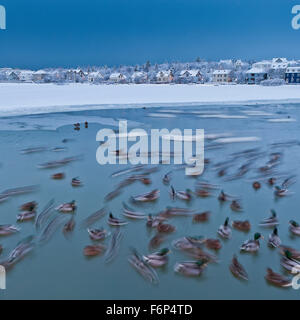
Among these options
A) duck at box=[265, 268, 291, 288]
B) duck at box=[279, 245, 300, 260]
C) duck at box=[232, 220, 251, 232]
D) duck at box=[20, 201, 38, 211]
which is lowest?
duck at box=[265, 268, 291, 288]

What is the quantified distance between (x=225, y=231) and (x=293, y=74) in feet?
259

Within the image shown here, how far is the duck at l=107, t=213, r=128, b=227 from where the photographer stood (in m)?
5.25

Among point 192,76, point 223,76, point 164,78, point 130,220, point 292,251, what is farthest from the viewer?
point 164,78

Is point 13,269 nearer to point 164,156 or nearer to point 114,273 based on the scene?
point 114,273

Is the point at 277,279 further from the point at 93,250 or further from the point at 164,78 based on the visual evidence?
the point at 164,78

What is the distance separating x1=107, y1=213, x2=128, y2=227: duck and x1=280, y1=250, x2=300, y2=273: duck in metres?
2.40

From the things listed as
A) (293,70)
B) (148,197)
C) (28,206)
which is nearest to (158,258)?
(148,197)

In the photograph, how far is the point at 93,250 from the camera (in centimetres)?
450

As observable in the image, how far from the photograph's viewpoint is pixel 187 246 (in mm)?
4590

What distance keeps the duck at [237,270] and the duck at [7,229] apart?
3.19 meters

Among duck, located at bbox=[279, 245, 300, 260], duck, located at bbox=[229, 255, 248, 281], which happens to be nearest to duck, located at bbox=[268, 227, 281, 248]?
duck, located at bbox=[279, 245, 300, 260]

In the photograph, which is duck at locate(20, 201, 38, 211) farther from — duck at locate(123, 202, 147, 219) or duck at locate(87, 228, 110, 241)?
duck at locate(123, 202, 147, 219)

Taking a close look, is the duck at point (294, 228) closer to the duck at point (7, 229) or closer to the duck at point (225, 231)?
the duck at point (225, 231)

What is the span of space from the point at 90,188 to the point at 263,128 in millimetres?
9972
